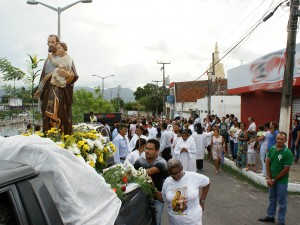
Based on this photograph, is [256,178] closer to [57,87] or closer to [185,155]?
[185,155]

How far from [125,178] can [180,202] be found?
104cm

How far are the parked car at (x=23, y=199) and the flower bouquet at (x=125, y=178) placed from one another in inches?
51.5

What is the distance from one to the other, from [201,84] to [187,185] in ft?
180

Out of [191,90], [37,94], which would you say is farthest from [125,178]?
[191,90]

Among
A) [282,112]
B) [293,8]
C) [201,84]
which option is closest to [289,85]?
[282,112]

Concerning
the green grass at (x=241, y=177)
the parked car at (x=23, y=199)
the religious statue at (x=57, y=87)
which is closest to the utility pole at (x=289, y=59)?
the green grass at (x=241, y=177)

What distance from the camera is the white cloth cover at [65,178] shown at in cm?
234

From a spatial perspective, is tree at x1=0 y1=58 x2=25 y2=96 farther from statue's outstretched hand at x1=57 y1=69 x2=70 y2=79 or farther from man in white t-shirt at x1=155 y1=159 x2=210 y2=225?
man in white t-shirt at x1=155 y1=159 x2=210 y2=225

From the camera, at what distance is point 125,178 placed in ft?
12.5

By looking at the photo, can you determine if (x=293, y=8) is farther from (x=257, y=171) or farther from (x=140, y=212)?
(x=140, y=212)

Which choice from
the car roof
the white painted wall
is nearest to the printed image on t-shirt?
the car roof

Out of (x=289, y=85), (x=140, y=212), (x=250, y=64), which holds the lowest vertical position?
(x=140, y=212)

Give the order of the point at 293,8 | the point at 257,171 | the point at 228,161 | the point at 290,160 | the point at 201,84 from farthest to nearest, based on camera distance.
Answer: the point at 201,84 < the point at 228,161 < the point at 257,171 < the point at 293,8 < the point at 290,160

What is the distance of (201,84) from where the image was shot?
58.7 metres
